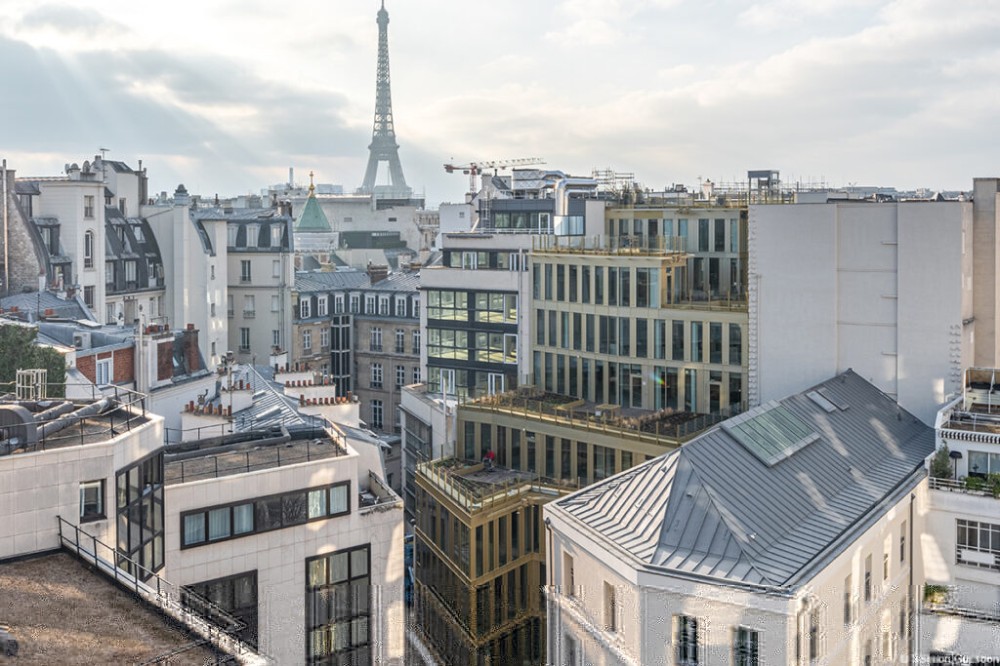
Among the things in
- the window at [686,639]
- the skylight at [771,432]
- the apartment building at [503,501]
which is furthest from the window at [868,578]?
the apartment building at [503,501]

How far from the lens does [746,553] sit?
91.9 feet

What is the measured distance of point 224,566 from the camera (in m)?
27.2

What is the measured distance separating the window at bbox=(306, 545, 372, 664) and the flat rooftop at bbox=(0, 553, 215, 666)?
9.08m

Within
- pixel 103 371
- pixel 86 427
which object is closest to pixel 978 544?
pixel 86 427

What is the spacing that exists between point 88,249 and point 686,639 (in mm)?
50646

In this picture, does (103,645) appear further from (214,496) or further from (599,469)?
(599,469)

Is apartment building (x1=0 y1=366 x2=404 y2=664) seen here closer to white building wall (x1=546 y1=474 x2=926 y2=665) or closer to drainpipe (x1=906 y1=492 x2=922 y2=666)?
white building wall (x1=546 y1=474 x2=926 y2=665)

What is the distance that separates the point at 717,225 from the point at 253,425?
2750 cm

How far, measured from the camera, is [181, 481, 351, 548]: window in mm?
26859

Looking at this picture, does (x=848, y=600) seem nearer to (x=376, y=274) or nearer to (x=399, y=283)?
(x=399, y=283)

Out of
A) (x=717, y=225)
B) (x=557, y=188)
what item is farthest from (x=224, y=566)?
(x=557, y=188)

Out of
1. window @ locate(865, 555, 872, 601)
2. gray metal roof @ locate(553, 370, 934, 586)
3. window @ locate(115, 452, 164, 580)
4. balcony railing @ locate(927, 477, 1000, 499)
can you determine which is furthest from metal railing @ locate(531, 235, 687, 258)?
window @ locate(115, 452, 164, 580)

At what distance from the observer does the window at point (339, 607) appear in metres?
28.4

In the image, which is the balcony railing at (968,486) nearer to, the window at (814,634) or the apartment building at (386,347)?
the window at (814,634)
